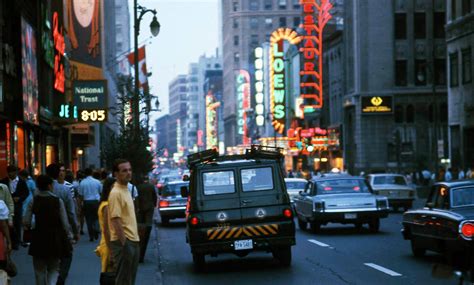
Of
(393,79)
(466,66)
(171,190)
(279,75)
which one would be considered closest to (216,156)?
(171,190)

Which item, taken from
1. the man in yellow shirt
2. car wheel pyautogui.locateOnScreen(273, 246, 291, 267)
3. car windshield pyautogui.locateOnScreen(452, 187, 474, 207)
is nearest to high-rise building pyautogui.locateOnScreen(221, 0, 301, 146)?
car wheel pyautogui.locateOnScreen(273, 246, 291, 267)

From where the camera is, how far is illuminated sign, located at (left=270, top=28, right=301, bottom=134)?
378 feet

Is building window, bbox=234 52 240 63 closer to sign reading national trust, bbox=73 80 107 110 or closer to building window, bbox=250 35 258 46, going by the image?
building window, bbox=250 35 258 46

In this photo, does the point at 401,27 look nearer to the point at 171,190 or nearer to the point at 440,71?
the point at 440,71

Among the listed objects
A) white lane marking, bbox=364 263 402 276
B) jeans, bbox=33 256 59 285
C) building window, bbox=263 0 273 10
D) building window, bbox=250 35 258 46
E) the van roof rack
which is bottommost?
white lane marking, bbox=364 263 402 276

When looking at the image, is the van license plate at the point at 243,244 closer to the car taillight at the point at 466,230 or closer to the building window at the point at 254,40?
the car taillight at the point at 466,230

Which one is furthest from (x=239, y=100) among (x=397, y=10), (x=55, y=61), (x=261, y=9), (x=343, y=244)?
(x=343, y=244)

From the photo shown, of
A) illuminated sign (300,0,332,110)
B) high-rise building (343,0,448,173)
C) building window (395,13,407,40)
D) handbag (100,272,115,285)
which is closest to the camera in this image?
handbag (100,272,115,285)

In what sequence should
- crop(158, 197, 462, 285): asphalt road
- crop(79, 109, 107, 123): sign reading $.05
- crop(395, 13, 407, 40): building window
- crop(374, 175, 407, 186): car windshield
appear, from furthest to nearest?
crop(395, 13, 407, 40): building window
crop(79, 109, 107, 123): sign reading $.05
crop(374, 175, 407, 186): car windshield
crop(158, 197, 462, 285): asphalt road

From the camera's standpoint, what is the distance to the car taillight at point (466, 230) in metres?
15.1

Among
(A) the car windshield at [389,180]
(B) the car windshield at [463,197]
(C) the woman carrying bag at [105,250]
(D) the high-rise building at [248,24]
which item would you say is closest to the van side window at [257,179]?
(B) the car windshield at [463,197]

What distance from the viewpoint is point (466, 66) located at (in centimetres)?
5450

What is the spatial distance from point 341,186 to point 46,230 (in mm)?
15938

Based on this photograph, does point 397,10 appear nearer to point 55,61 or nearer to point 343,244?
point 55,61
